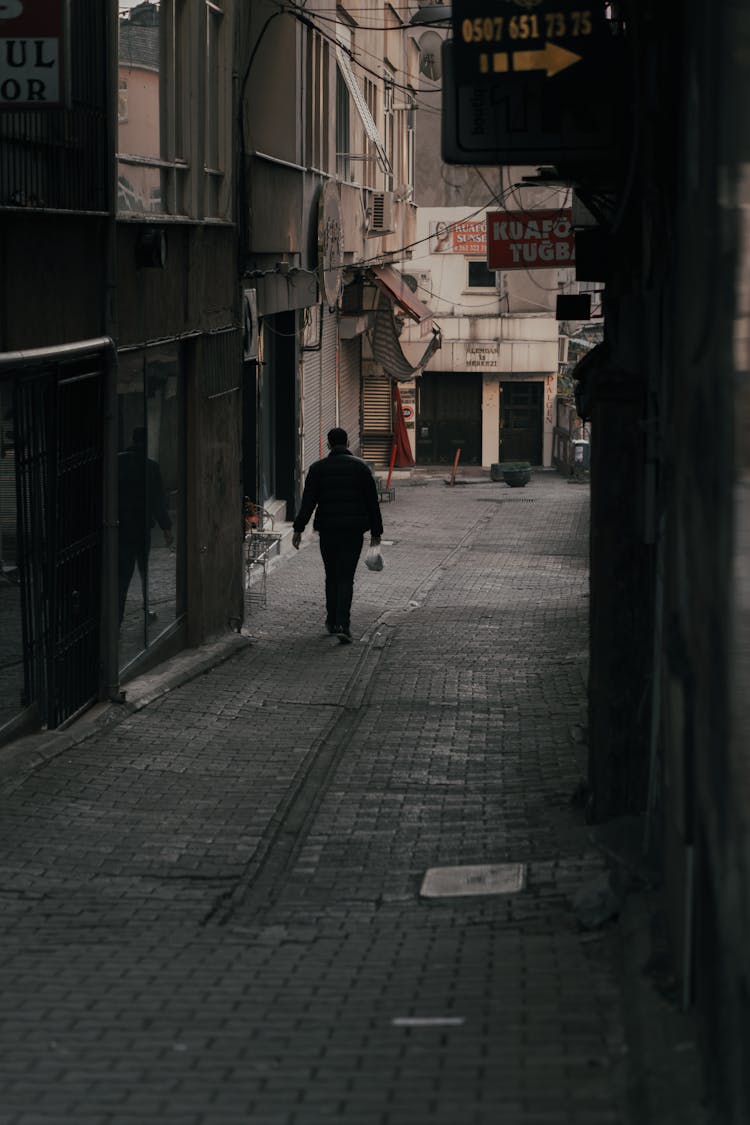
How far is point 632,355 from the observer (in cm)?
780

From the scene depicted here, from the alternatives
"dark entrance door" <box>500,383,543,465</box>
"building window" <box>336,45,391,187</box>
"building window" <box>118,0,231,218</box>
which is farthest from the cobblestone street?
"dark entrance door" <box>500,383,543,465</box>

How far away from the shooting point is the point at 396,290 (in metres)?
33.2

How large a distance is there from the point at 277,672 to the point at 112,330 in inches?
145

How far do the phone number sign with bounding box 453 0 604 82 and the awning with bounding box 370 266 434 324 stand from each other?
23.5 metres

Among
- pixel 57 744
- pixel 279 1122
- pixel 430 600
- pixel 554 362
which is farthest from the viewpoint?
pixel 554 362

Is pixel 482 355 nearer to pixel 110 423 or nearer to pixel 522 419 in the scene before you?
pixel 522 419

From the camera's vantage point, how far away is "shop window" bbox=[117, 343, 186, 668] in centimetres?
1216

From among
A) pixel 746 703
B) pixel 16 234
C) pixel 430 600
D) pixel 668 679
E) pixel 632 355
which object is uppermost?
pixel 16 234

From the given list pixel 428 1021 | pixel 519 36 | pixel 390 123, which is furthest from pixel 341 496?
pixel 390 123

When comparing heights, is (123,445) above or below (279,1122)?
above

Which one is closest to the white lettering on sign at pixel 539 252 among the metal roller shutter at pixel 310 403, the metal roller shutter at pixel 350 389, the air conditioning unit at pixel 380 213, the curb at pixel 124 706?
the curb at pixel 124 706

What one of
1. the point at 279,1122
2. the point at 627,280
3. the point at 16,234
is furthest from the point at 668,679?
the point at 16,234

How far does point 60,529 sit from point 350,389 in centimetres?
2378

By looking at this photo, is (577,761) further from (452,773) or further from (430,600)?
(430,600)
